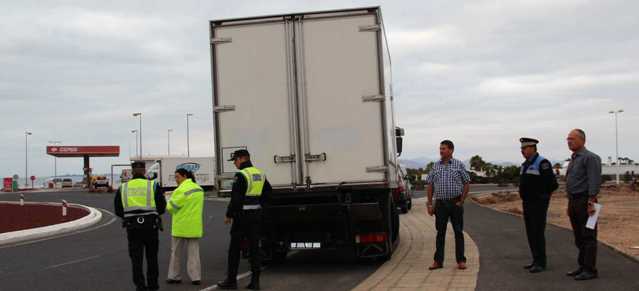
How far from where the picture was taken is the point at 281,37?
35.4 feet

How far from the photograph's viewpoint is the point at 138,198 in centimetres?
917

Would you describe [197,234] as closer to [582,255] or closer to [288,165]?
[288,165]

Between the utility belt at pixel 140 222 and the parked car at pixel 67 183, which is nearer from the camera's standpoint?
the utility belt at pixel 140 222

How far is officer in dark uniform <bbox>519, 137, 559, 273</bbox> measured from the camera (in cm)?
966

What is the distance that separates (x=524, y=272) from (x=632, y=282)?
59.8 inches

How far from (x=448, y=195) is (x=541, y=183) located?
4.19ft

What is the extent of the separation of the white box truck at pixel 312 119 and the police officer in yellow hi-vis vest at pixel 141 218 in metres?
1.66

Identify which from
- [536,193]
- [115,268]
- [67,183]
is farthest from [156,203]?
[67,183]

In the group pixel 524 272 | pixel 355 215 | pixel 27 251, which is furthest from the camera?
pixel 27 251

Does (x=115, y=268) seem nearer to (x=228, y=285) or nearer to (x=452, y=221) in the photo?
(x=228, y=285)

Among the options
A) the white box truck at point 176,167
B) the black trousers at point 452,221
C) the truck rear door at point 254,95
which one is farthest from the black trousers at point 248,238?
the white box truck at point 176,167

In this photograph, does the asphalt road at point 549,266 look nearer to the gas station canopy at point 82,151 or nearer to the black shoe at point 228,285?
the black shoe at point 228,285

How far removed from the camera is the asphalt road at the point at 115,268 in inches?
388

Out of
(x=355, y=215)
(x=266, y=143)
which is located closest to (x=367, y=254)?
(x=355, y=215)
